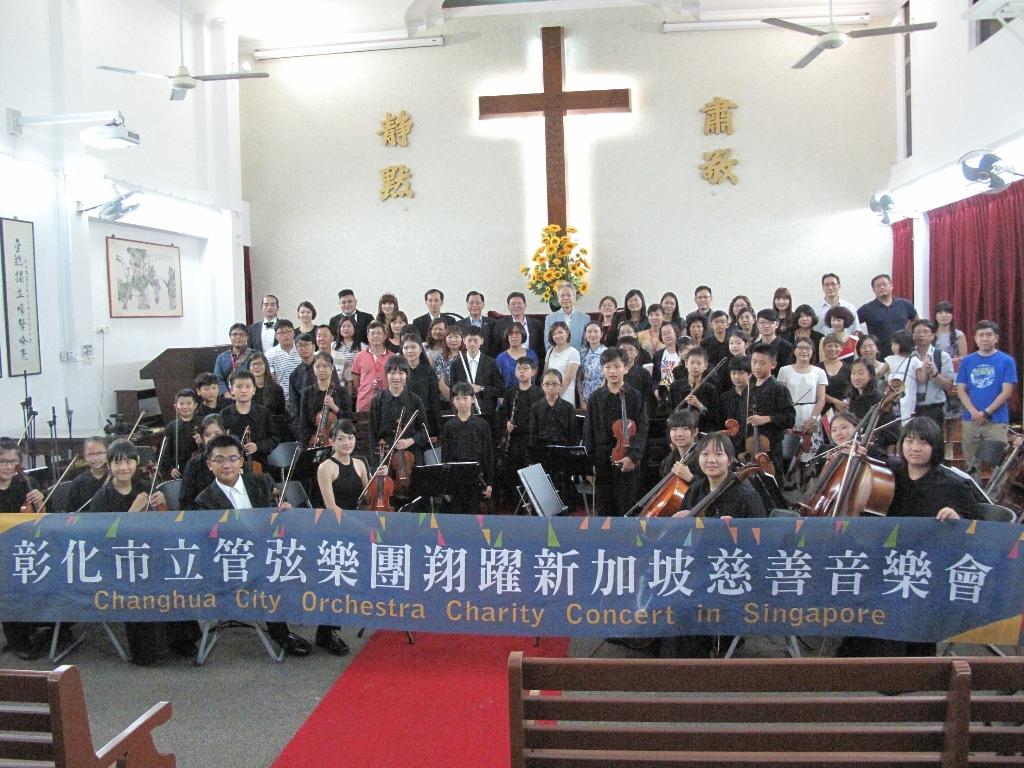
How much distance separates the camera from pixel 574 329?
7.77 meters

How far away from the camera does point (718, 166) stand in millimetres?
10445

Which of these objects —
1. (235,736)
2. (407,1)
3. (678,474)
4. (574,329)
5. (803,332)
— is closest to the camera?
(235,736)

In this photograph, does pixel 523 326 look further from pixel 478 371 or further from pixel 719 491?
Result: pixel 719 491

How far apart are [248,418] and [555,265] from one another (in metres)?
5.07

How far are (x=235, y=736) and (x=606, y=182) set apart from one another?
28.7 ft

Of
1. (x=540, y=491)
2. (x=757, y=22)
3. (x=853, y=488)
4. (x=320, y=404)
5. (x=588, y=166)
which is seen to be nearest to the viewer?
(x=853, y=488)

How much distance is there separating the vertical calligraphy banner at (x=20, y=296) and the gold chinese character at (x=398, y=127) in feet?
16.1

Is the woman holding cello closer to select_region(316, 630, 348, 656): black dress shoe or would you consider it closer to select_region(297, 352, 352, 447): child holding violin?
select_region(316, 630, 348, 656): black dress shoe

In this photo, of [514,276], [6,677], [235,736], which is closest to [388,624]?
[235,736]

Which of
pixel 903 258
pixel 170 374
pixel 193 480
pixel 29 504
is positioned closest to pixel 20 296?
pixel 170 374

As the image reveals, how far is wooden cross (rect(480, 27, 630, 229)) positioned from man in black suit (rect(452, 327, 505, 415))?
4128 mm

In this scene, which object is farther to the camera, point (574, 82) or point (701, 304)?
point (574, 82)

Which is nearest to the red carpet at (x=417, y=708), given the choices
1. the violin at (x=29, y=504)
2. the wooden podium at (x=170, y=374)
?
the violin at (x=29, y=504)

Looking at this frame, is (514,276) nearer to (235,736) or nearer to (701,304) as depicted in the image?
(701,304)
